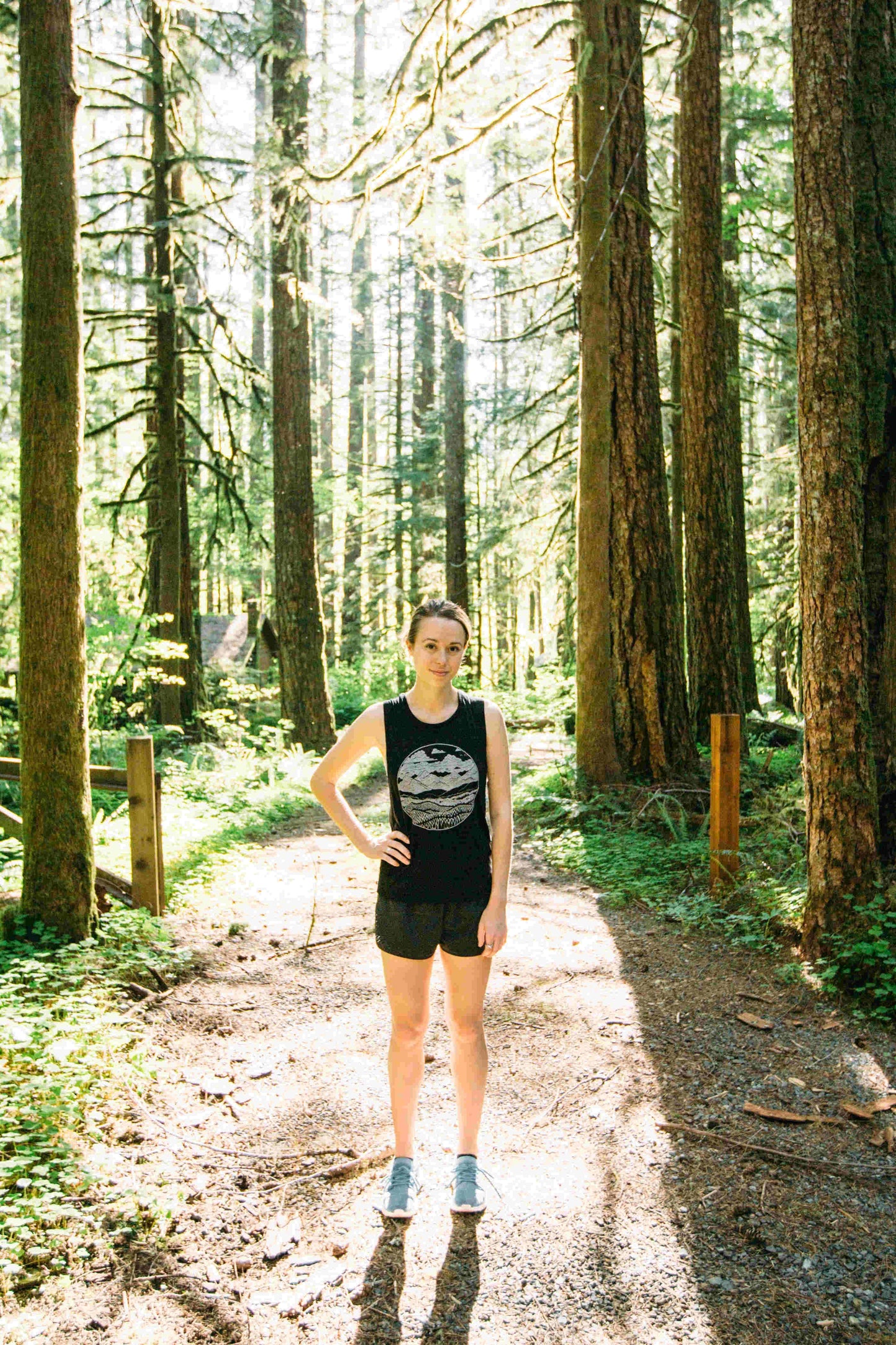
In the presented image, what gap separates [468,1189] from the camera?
10.6 feet

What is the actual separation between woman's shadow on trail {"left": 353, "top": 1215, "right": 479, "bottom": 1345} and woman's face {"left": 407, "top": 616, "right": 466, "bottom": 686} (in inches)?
72.5

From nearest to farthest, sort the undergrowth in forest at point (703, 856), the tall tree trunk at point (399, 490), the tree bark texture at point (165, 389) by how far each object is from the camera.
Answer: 1. the undergrowth in forest at point (703, 856)
2. the tree bark texture at point (165, 389)
3. the tall tree trunk at point (399, 490)

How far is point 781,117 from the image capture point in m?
13.2

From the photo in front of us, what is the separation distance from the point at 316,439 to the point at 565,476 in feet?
56.7

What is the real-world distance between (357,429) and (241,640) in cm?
1020

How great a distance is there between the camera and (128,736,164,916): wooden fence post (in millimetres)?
6078

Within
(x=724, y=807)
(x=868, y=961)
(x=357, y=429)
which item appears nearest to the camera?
(x=868, y=961)

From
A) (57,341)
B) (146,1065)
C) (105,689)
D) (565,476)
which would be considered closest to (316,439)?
(565,476)

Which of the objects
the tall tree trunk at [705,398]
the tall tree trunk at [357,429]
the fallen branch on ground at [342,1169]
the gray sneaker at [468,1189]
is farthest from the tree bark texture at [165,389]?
the gray sneaker at [468,1189]

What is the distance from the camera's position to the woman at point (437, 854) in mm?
3129

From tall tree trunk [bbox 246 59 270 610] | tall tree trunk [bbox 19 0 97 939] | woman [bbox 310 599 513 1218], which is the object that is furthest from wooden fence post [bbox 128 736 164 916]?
tall tree trunk [bbox 246 59 270 610]

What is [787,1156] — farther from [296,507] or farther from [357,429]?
[357,429]

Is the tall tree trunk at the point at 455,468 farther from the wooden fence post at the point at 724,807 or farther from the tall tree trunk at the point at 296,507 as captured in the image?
the wooden fence post at the point at 724,807

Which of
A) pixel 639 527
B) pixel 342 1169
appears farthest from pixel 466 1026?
pixel 639 527
